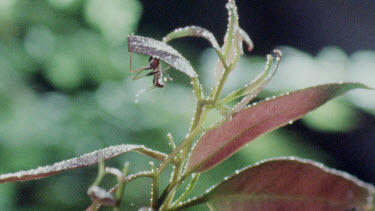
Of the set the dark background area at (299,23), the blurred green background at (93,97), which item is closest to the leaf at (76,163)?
the blurred green background at (93,97)

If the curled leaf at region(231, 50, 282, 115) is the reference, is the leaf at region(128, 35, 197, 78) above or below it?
above

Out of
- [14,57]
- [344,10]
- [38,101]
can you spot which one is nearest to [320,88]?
[38,101]

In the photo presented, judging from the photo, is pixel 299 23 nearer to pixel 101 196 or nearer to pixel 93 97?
pixel 93 97

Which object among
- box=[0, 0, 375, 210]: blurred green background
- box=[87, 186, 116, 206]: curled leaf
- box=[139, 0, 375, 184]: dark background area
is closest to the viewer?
box=[87, 186, 116, 206]: curled leaf

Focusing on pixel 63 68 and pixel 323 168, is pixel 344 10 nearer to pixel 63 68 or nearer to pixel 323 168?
pixel 63 68

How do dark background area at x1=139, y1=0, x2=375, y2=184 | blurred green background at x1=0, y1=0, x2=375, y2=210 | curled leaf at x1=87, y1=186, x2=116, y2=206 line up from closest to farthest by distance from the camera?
1. curled leaf at x1=87, y1=186, x2=116, y2=206
2. blurred green background at x1=0, y1=0, x2=375, y2=210
3. dark background area at x1=139, y1=0, x2=375, y2=184

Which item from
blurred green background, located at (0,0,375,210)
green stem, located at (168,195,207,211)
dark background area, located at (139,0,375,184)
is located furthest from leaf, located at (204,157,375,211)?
dark background area, located at (139,0,375,184)

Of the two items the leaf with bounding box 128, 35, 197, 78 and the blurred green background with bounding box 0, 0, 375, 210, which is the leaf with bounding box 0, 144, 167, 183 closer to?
the leaf with bounding box 128, 35, 197, 78

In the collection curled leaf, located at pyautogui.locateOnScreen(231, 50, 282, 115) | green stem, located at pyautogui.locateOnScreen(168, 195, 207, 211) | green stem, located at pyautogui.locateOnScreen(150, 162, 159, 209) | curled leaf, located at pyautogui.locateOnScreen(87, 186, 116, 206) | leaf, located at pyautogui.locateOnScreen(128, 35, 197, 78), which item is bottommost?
green stem, located at pyautogui.locateOnScreen(168, 195, 207, 211)
